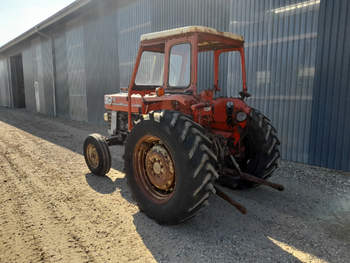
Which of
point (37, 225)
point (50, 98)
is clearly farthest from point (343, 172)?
point (50, 98)

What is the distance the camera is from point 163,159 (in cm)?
318

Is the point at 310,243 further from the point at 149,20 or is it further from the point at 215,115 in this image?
the point at 149,20

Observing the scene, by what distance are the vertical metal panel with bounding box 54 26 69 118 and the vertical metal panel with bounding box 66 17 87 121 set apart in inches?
24.4

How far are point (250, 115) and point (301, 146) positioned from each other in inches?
117

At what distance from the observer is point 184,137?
2.75 m

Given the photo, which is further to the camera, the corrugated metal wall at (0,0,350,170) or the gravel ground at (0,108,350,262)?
the corrugated metal wall at (0,0,350,170)

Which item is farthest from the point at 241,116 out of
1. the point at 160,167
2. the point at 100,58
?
the point at 100,58

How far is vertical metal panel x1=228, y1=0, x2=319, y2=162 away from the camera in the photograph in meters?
5.80

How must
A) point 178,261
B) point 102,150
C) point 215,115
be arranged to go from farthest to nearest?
point 102,150, point 215,115, point 178,261

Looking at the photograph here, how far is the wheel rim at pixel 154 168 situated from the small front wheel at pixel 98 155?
1.43 metres

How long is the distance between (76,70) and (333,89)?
13302 mm

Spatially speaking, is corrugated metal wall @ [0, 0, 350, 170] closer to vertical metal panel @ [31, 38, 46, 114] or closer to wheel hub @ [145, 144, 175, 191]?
wheel hub @ [145, 144, 175, 191]

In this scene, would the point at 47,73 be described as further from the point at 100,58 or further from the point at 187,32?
the point at 187,32

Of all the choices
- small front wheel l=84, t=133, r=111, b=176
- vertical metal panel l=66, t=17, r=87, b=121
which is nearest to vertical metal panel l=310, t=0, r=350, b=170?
small front wheel l=84, t=133, r=111, b=176
